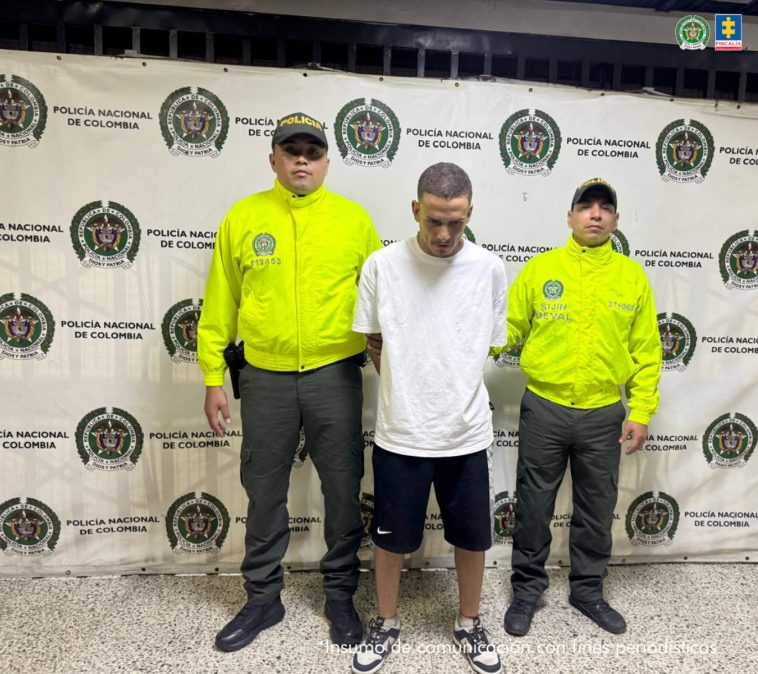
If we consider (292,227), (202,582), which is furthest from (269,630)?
(292,227)

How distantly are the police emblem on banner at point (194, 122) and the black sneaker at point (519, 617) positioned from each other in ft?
6.65

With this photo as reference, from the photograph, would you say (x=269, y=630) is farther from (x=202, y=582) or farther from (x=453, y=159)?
(x=453, y=159)

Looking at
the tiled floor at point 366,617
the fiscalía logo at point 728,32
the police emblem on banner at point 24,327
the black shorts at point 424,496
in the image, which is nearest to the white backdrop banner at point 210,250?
the police emblem on banner at point 24,327

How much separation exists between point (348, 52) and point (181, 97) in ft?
2.24

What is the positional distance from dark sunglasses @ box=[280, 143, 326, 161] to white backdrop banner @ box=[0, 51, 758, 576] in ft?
1.25

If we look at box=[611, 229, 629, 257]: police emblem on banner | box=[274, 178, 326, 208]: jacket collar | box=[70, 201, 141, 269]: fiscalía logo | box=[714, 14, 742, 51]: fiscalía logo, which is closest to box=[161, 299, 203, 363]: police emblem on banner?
box=[70, 201, 141, 269]: fiscalía logo

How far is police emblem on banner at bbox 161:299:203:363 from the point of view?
6.77 feet

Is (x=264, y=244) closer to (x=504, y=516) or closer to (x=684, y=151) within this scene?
(x=504, y=516)

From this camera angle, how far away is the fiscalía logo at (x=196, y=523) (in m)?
2.16

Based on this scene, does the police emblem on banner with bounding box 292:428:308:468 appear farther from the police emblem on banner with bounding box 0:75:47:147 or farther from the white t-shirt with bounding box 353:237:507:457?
the police emblem on banner with bounding box 0:75:47:147

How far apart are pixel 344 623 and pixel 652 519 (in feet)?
4.75

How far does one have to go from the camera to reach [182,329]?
6.81ft

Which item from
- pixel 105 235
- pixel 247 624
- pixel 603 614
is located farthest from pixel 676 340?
pixel 105 235

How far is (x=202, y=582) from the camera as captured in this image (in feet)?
6.93
